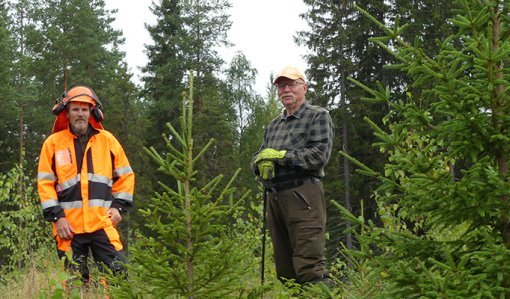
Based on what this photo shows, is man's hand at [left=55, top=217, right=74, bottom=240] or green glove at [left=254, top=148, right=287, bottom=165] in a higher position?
green glove at [left=254, top=148, right=287, bottom=165]

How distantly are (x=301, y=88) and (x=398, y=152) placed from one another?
7.34ft

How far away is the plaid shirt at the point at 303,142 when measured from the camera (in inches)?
196

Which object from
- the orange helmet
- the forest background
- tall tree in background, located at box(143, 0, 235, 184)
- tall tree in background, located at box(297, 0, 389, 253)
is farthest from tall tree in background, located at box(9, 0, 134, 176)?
the orange helmet

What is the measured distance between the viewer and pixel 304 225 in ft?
16.4

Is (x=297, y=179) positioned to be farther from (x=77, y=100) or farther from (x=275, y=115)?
(x=275, y=115)

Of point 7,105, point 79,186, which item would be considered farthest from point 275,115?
point 79,186

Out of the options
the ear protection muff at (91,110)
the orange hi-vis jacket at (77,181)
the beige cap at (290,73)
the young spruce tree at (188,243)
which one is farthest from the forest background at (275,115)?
the ear protection muff at (91,110)

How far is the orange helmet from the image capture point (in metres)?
5.29

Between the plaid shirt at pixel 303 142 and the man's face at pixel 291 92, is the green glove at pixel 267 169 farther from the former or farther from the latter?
the man's face at pixel 291 92

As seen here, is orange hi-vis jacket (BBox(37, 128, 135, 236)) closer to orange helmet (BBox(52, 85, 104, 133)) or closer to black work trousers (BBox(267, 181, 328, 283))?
orange helmet (BBox(52, 85, 104, 133))

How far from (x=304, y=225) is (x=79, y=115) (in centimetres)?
197

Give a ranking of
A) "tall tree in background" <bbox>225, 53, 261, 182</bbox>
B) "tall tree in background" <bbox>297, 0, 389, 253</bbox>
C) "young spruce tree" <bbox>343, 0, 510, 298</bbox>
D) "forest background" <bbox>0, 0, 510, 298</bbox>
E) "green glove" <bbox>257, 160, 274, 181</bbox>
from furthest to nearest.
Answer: "tall tree in background" <bbox>225, 53, 261, 182</bbox>
"tall tree in background" <bbox>297, 0, 389, 253</bbox>
"green glove" <bbox>257, 160, 274, 181</bbox>
"forest background" <bbox>0, 0, 510, 298</bbox>
"young spruce tree" <bbox>343, 0, 510, 298</bbox>

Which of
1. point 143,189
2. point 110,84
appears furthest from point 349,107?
point 110,84

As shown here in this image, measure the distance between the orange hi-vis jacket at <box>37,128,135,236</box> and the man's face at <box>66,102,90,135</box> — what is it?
10 cm
